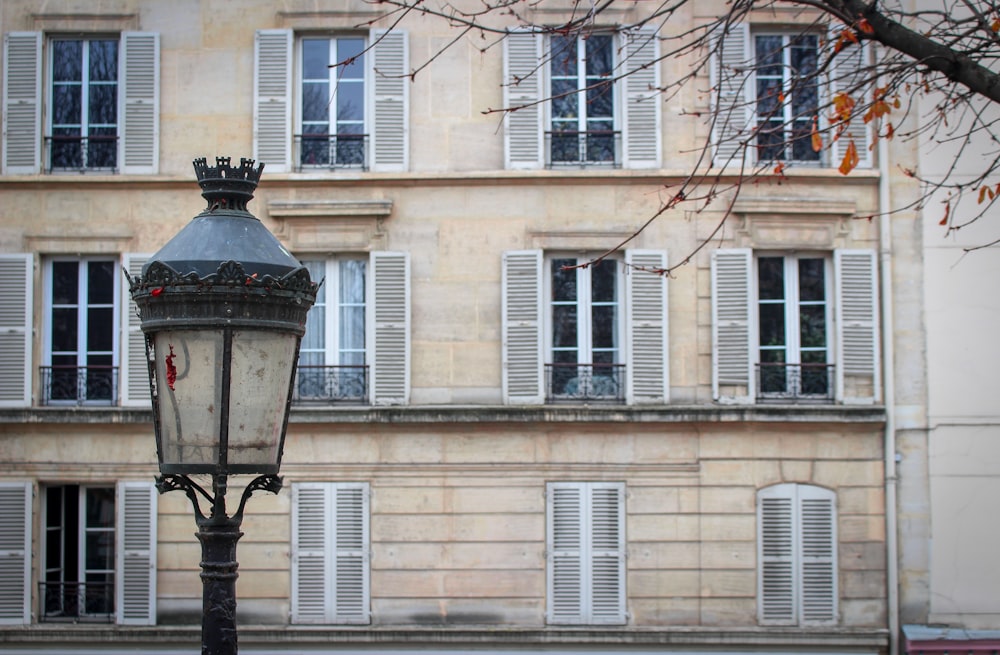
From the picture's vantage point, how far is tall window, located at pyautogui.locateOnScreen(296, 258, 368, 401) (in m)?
16.9

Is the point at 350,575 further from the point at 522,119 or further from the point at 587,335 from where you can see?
the point at 522,119

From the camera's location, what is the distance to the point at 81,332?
17031 millimetres

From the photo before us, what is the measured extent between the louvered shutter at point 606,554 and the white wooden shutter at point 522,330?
135 centimetres

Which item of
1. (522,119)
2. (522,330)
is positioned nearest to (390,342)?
(522,330)

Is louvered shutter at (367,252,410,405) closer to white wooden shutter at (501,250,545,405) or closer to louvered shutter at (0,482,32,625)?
white wooden shutter at (501,250,545,405)

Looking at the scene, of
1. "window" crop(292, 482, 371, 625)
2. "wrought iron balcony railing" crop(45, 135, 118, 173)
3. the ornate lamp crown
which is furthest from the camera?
"wrought iron balcony railing" crop(45, 135, 118, 173)

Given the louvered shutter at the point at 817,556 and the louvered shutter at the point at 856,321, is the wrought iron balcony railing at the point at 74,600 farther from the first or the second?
the louvered shutter at the point at 856,321

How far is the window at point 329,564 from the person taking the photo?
54.3ft

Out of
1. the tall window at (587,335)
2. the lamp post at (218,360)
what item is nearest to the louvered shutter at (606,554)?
the tall window at (587,335)

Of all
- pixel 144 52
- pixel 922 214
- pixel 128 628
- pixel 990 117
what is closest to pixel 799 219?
pixel 922 214

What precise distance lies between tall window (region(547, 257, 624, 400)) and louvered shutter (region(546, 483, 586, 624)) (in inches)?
44.5


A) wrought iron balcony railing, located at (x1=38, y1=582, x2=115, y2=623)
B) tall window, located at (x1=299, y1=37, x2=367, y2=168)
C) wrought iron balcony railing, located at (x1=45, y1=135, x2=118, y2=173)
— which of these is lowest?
wrought iron balcony railing, located at (x1=38, y1=582, x2=115, y2=623)

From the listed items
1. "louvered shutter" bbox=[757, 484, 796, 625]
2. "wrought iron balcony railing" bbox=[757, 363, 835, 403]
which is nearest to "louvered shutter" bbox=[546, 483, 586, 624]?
"louvered shutter" bbox=[757, 484, 796, 625]

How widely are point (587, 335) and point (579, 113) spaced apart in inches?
99.3
